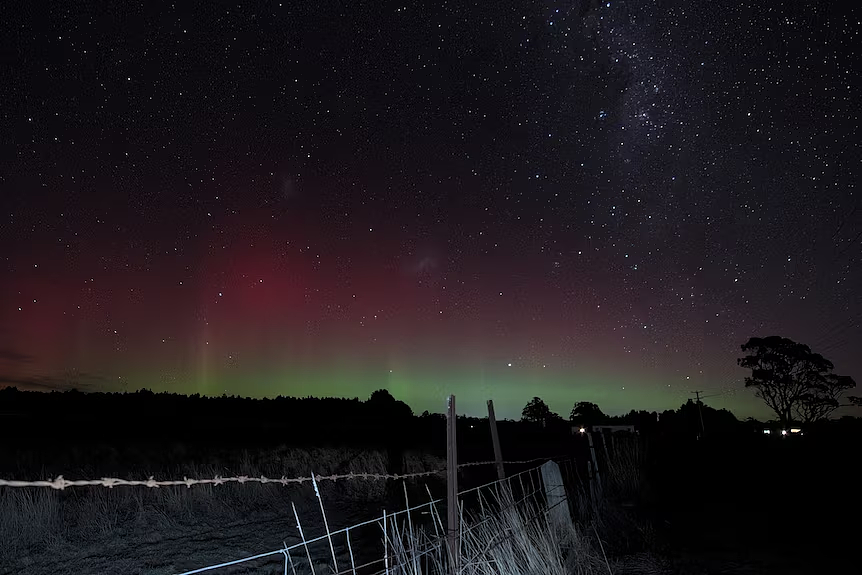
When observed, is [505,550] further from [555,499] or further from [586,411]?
[586,411]

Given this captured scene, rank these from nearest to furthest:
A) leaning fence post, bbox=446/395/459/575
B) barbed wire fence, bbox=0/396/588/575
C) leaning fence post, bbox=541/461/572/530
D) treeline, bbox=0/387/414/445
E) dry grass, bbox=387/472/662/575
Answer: barbed wire fence, bbox=0/396/588/575 → leaning fence post, bbox=446/395/459/575 → dry grass, bbox=387/472/662/575 → leaning fence post, bbox=541/461/572/530 → treeline, bbox=0/387/414/445

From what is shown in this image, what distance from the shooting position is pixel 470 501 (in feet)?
33.6

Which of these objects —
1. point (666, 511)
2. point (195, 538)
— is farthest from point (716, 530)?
point (195, 538)

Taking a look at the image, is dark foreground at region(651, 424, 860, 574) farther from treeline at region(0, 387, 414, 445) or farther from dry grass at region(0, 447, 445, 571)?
treeline at region(0, 387, 414, 445)

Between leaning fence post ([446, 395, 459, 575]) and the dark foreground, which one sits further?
the dark foreground

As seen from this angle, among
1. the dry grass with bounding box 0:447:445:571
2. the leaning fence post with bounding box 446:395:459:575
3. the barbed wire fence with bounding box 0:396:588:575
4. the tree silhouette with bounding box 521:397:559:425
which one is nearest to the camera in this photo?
the barbed wire fence with bounding box 0:396:588:575

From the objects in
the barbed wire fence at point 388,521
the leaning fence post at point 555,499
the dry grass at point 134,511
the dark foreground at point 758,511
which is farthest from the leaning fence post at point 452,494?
the dry grass at point 134,511

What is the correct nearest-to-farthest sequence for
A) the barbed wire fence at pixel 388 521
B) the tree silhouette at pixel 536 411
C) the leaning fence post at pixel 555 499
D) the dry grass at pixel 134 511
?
the barbed wire fence at pixel 388 521 → the leaning fence post at pixel 555 499 → the dry grass at pixel 134 511 → the tree silhouette at pixel 536 411

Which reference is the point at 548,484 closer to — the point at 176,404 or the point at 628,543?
the point at 628,543

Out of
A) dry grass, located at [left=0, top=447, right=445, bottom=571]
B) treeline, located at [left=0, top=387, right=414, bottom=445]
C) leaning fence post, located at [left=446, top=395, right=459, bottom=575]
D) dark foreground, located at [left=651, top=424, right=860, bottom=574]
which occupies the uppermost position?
treeline, located at [left=0, top=387, right=414, bottom=445]

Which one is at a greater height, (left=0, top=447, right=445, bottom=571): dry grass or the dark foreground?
(left=0, top=447, right=445, bottom=571): dry grass

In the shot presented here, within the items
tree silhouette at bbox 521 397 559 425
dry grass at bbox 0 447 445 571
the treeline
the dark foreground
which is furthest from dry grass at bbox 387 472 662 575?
tree silhouette at bbox 521 397 559 425

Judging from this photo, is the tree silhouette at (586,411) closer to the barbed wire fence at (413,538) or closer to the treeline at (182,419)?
the treeline at (182,419)

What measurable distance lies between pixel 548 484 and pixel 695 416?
68.5 meters
